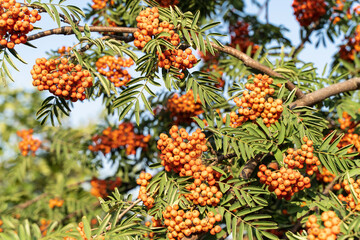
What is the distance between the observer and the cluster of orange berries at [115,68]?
11.6 ft

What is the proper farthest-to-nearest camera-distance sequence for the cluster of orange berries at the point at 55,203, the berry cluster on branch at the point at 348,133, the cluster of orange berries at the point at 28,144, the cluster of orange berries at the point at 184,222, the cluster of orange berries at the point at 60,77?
the cluster of orange berries at the point at 28,144
the cluster of orange berries at the point at 55,203
the berry cluster on branch at the point at 348,133
the cluster of orange berries at the point at 60,77
the cluster of orange berries at the point at 184,222

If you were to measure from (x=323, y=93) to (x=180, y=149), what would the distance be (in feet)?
4.70

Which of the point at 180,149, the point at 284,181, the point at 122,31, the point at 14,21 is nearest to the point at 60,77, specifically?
the point at 14,21

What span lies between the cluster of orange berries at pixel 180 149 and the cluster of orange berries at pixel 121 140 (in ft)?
6.74

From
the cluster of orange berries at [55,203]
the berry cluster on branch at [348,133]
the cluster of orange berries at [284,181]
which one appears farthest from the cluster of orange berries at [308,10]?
the cluster of orange berries at [55,203]

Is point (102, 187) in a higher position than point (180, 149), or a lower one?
lower

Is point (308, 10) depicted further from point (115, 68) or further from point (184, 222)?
point (184, 222)

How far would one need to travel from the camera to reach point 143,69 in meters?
2.43

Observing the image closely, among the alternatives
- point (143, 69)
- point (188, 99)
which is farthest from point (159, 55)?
point (188, 99)

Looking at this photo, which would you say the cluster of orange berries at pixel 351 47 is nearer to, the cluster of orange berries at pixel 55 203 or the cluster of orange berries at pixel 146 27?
the cluster of orange berries at pixel 146 27

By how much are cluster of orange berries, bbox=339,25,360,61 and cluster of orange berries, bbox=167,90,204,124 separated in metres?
2.42

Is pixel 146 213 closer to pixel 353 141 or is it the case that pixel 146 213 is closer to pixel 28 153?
pixel 353 141

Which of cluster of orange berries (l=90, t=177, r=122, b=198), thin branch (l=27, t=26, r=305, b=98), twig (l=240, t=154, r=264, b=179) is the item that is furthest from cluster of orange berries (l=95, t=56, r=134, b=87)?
cluster of orange berries (l=90, t=177, r=122, b=198)

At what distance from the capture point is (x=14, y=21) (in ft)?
7.69
